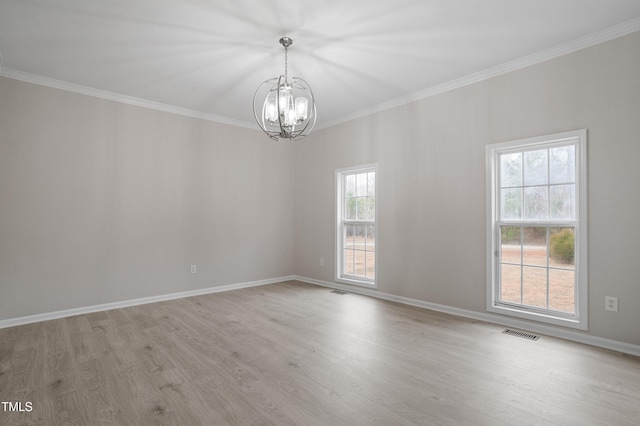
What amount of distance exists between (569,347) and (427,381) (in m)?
1.55

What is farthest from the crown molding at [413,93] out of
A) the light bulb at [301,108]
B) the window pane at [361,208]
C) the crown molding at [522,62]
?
the light bulb at [301,108]

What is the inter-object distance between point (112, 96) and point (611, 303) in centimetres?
586

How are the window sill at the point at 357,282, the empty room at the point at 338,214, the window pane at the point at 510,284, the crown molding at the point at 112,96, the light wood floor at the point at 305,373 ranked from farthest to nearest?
the window sill at the point at 357,282, the crown molding at the point at 112,96, the window pane at the point at 510,284, the empty room at the point at 338,214, the light wood floor at the point at 305,373

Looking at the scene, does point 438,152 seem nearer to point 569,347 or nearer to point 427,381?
point 569,347

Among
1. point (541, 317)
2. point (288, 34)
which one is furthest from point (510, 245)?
point (288, 34)

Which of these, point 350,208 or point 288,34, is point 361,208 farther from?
point 288,34

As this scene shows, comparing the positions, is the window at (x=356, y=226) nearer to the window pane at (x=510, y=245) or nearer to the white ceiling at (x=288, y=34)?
the white ceiling at (x=288, y=34)

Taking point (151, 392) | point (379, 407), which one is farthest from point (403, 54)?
point (151, 392)

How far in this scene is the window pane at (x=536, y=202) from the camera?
3.30m

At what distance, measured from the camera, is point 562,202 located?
10.5 ft

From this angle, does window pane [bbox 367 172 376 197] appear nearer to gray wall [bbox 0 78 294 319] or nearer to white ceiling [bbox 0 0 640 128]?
white ceiling [bbox 0 0 640 128]

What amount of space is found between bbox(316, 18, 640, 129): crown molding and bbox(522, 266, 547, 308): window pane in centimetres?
211

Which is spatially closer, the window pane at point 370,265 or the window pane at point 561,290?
the window pane at point 561,290

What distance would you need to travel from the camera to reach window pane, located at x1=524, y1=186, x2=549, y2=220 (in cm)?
330
